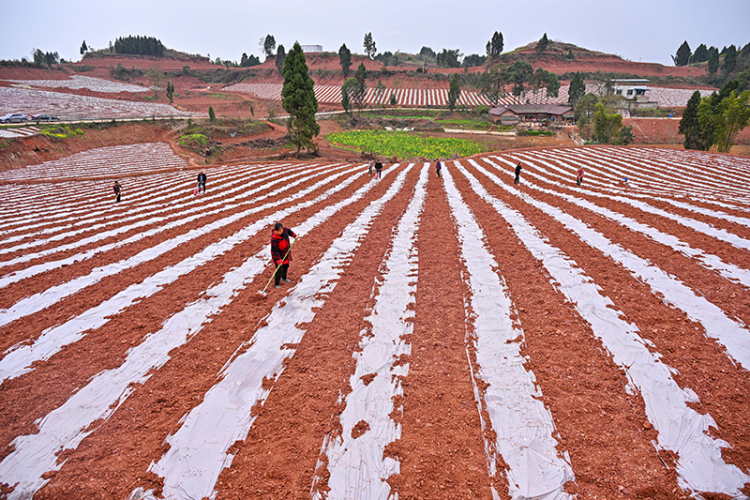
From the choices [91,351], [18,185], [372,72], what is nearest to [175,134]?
[18,185]

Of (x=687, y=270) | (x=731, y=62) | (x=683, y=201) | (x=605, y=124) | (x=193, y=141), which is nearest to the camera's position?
(x=687, y=270)

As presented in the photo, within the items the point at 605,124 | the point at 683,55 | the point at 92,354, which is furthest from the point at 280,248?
the point at 683,55

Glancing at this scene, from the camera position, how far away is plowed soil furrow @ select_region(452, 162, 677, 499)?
4562mm

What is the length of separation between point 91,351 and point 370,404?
20.4 ft

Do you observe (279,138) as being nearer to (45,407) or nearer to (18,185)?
(18,185)

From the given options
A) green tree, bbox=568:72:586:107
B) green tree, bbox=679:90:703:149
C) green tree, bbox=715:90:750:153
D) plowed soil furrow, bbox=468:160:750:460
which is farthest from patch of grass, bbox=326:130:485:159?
green tree, bbox=568:72:586:107

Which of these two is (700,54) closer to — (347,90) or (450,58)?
(450,58)

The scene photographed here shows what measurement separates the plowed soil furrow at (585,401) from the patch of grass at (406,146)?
40.4 m

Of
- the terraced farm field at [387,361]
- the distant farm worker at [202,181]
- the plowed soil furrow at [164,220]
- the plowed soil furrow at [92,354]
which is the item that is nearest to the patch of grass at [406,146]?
the plowed soil furrow at [164,220]

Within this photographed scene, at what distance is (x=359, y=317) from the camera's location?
855cm

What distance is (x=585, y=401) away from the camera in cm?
573

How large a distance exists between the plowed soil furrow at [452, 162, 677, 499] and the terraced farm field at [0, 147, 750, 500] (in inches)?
1.3

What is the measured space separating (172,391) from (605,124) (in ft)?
200

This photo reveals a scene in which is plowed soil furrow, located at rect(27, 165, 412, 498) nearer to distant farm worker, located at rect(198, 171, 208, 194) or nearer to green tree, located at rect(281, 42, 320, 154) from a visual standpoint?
distant farm worker, located at rect(198, 171, 208, 194)
